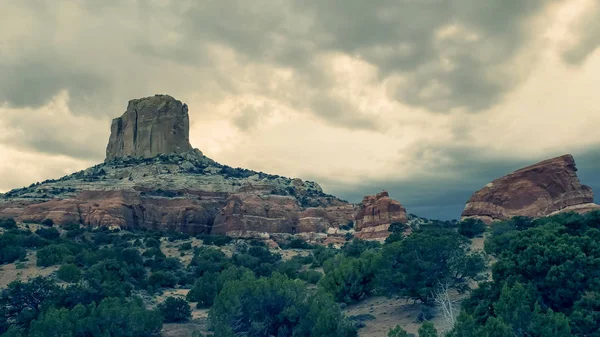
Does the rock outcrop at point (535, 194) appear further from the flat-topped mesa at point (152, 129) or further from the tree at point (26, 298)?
the flat-topped mesa at point (152, 129)

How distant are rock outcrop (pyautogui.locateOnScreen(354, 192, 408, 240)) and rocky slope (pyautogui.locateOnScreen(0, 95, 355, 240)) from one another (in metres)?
11.1

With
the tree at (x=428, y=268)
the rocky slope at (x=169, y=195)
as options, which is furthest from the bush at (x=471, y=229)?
the rocky slope at (x=169, y=195)

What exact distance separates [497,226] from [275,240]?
57.7 m

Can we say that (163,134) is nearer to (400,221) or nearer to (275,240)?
(275,240)

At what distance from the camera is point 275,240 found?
112 metres

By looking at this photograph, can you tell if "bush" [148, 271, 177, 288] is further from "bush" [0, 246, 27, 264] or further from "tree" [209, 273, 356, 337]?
"tree" [209, 273, 356, 337]

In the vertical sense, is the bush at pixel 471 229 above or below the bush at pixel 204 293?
above

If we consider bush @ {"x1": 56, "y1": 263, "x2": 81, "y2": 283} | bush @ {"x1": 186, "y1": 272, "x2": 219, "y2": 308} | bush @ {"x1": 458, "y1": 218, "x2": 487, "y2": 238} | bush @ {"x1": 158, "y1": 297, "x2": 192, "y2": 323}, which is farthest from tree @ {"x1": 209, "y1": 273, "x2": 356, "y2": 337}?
bush @ {"x1": 458, "y1": 218, "x2": 487, "y2": 238}

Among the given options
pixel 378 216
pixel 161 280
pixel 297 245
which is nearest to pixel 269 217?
→ pixel 297 245

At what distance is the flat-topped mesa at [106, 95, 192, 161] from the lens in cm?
15675

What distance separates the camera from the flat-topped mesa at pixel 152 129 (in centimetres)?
15675

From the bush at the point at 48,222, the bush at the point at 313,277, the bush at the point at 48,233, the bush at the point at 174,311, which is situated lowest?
the bush at the point at 174,311

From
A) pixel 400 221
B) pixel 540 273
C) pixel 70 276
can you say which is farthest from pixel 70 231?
pixel 540 273

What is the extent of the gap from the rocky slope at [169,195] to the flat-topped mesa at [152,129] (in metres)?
0.33
